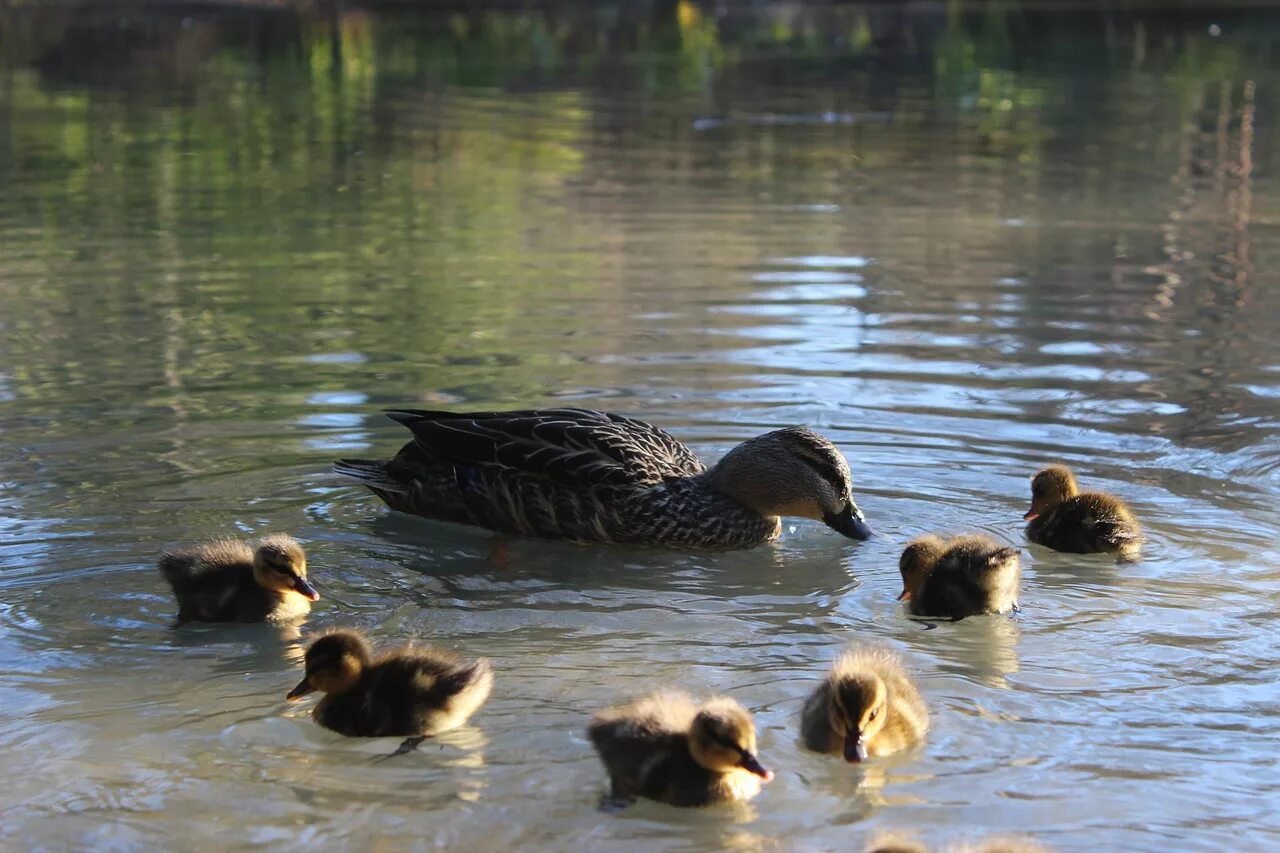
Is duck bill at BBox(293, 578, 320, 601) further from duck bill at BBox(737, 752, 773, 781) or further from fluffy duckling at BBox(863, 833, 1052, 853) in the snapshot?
fluffy duckling at BBox(863, 833, 1052, 853)

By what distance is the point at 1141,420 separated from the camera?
8961 millimetres

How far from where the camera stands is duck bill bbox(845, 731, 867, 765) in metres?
4.73

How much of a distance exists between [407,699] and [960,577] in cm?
203

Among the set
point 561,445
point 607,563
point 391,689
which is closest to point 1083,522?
point 607,563

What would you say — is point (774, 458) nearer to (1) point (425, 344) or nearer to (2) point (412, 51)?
(1) point (425, 344)

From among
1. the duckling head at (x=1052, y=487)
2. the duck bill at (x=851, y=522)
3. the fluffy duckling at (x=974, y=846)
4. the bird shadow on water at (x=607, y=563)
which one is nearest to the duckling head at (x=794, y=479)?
the duck bill at (x=851, y=522)

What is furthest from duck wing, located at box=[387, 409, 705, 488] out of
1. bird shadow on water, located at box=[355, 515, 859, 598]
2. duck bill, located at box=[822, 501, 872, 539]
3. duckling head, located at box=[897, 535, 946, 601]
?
duckling head, located at box=[897, 535, 946, 601]

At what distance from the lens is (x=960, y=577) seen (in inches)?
240

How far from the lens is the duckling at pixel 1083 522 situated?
6.80 meters

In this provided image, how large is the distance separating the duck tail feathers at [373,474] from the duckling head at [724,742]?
3.28 metres

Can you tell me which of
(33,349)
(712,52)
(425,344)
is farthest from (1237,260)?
(712,52)

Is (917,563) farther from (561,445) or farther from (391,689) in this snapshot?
(391,689)

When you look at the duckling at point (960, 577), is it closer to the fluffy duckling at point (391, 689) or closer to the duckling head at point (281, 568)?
the fluffy duckling at point (391, 689)

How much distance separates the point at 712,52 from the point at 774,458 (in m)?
31.3
